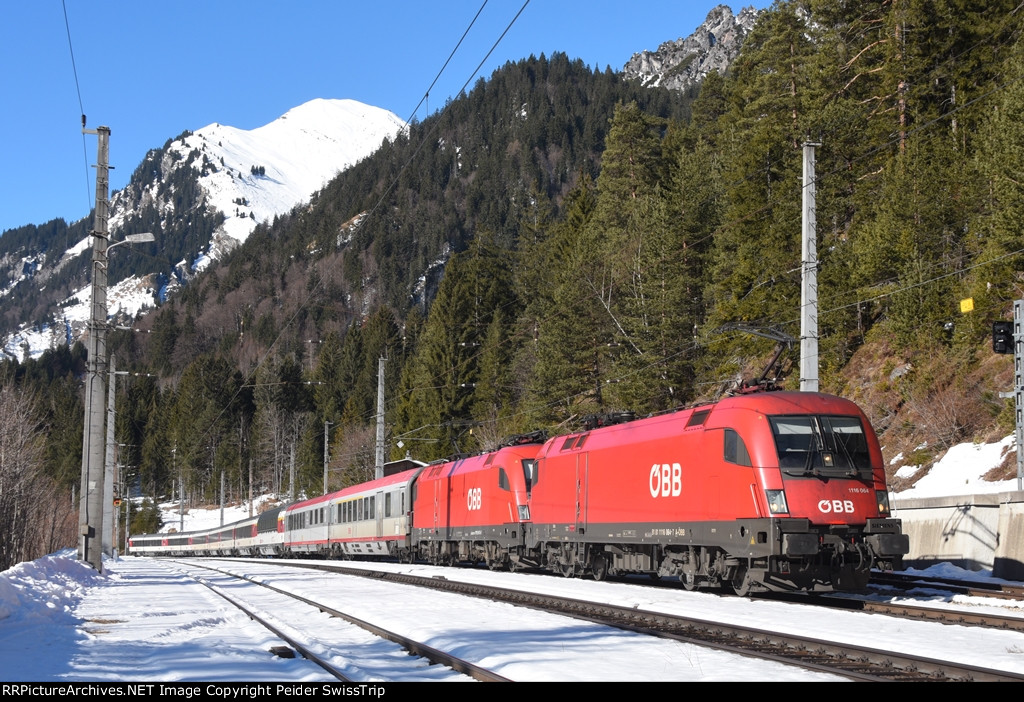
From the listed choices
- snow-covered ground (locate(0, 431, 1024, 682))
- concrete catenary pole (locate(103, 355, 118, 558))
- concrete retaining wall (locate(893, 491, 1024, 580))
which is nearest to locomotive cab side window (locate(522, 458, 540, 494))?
snow-covered ground (locate(0, 431, 1024, 682))

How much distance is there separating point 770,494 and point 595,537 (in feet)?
23.3

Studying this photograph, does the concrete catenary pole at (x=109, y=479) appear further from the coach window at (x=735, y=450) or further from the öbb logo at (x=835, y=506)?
the öbb logo at (x=835, y=506)

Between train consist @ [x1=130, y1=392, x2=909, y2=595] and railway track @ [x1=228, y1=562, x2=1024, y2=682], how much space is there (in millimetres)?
2745

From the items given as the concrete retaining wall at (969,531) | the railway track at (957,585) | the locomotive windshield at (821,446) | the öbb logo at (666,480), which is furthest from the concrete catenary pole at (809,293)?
the locomotive windshield at (821,446)

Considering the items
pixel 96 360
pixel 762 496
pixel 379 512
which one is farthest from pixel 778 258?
pixel 762 496

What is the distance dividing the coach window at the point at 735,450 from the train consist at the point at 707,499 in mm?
21

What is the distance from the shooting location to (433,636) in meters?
13.0

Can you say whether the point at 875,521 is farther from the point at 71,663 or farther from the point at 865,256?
the point at 865,256

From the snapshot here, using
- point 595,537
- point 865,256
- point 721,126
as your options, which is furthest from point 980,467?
point 721,126

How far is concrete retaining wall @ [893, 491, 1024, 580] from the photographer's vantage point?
746 inches

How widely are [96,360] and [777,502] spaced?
19.2 m

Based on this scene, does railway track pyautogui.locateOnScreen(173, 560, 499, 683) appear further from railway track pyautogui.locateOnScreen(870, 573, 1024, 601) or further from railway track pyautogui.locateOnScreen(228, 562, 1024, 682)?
railway track pyautogui.locateOnScreen(870, 573, 1024, 601)

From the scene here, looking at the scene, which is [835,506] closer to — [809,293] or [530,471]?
[809,293]

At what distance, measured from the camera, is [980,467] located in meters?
30.0
